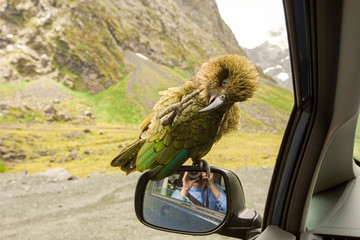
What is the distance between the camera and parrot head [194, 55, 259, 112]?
66cm

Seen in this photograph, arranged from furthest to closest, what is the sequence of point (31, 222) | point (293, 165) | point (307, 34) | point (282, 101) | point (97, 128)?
1. point (97, 128)
2. point (31, 222)
3. point (282, 101)
4. point (293, 165)
5. point (307, 34)

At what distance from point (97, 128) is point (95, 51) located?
2.07 feet

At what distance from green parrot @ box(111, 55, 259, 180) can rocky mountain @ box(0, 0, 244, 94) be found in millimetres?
771

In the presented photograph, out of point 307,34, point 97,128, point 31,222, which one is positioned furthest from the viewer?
point 97,128

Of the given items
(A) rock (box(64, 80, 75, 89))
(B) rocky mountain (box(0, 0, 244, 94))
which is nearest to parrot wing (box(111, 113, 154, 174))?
(B) rocky mountain (box(0, 0, 244, 94))

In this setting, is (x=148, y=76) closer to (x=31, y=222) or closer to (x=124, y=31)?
(x=124, y=31)

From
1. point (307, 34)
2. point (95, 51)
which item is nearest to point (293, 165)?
point (307, 34)

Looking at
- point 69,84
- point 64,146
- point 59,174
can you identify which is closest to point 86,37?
point 69,84

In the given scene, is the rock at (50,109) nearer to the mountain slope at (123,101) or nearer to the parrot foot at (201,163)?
the mountain slope at (123,101)

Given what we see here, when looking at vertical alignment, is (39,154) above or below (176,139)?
below

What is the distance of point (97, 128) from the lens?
2.16m

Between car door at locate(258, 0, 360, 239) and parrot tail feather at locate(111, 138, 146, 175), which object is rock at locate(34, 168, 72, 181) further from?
car door at locate(258, 0, 360, 239)

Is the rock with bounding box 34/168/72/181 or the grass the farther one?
the rock with bounding box 34/168/72/181

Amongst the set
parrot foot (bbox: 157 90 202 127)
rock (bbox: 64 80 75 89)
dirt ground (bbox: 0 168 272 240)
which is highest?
rock (bbox: 64 80 75 89)
